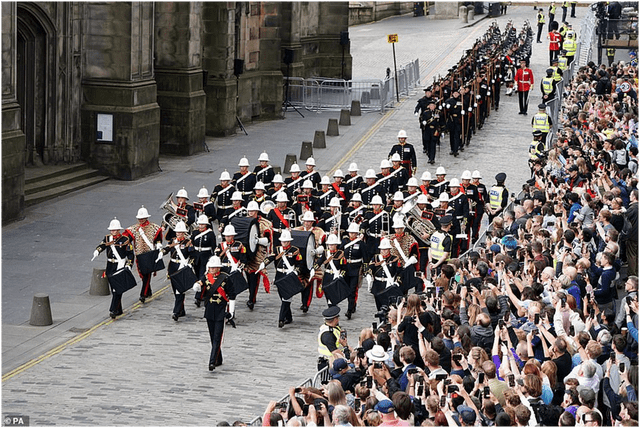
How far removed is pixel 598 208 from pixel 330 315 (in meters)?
5.55

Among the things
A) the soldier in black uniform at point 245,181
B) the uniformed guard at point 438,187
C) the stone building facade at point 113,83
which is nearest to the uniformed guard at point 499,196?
the uniformed guard at point 438,187

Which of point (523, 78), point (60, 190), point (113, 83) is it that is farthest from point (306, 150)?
point (523, 78)

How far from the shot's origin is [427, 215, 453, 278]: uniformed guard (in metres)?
19.4

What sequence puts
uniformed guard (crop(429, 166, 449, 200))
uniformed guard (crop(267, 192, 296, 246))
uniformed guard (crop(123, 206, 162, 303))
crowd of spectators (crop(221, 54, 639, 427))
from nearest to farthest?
crowd of spectators (crop(221, 54, 639, 427)), uniformed guard (crop(123, 206, 162, 303)), uniformed guard (crop(267, 192, 296, 246)), uniformed guard (crop(429, 166, 449, 200))

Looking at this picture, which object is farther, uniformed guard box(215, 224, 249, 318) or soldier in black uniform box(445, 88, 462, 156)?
soldier in black uniform box(445, 88, 462, 156)

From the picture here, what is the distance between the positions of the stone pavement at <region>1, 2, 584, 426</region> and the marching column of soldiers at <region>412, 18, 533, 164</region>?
0.95 meters

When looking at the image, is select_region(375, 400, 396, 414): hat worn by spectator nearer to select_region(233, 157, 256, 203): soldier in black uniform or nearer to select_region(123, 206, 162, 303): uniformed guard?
select_region(123, 206, 162, 303): uniformed guard

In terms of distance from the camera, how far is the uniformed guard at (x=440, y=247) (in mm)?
19359

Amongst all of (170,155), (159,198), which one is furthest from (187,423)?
(170,155)

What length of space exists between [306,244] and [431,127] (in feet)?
39.1

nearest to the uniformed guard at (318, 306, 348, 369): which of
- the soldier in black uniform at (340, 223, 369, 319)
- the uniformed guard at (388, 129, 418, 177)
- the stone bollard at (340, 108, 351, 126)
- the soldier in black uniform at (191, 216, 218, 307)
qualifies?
the soldier in black uniform at (340, 223, 369, 319)

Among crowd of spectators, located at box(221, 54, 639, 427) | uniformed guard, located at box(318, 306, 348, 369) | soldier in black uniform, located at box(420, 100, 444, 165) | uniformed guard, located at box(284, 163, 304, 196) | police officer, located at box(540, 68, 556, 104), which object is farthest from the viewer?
police officer, located at box(540, 68, 556, 104)

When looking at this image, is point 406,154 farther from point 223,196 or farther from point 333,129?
point 333,129

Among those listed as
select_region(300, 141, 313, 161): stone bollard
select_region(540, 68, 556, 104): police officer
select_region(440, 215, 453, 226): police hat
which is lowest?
select_region(440, 215, 453, 226): police hat
